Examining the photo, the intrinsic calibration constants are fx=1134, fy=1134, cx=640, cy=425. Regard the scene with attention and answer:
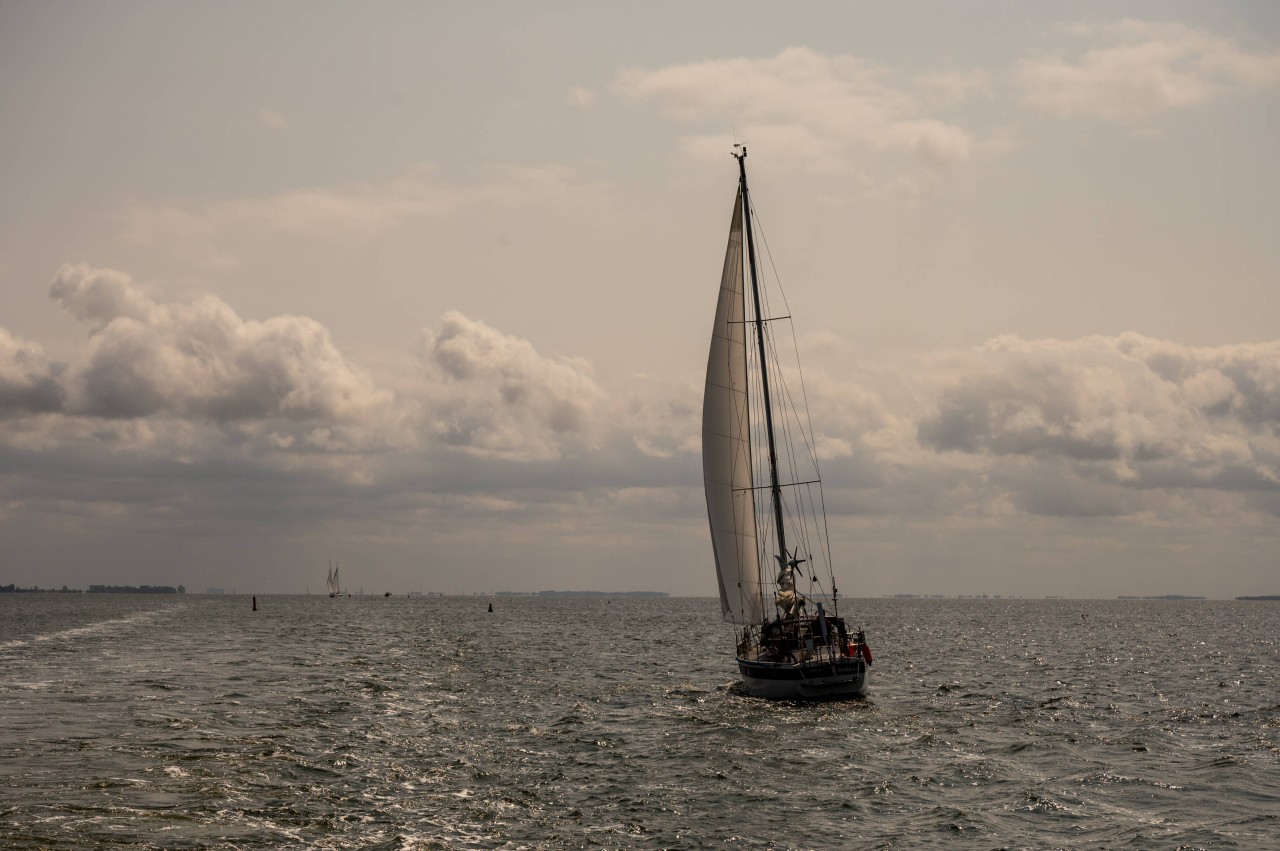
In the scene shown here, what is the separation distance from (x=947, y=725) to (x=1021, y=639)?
8341 cm

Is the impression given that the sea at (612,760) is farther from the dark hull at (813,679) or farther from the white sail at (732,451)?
the white sail at (732,451)

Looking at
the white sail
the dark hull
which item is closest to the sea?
the dark hull

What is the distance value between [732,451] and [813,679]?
10715mm

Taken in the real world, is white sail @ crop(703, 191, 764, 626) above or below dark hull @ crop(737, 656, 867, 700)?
above

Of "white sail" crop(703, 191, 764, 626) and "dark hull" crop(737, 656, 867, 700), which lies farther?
"white sail" crop(703, 191, 764, 626)

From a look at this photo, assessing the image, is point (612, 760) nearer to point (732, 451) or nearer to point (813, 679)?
point (813, 679)

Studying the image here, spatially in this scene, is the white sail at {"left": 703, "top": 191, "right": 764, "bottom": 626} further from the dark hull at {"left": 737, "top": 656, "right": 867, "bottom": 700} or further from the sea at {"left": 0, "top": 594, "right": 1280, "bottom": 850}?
the sea at {"left": 0, "top": 594, "right": 1280, "bottom": 850}

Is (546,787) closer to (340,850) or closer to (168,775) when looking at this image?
(340,850)

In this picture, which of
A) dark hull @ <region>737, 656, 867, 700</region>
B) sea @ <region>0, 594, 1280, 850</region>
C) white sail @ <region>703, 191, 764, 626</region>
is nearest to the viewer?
sea @ <region>0, 594, 1280, 850</region>

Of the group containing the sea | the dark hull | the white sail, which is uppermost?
the white sail

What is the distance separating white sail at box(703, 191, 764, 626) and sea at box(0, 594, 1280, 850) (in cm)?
534

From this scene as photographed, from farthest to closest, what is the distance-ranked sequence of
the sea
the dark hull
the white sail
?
the white sail → the dark hull → the sea

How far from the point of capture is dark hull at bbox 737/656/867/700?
A: 4550cm

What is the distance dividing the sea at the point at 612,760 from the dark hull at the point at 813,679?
0.71 meters
